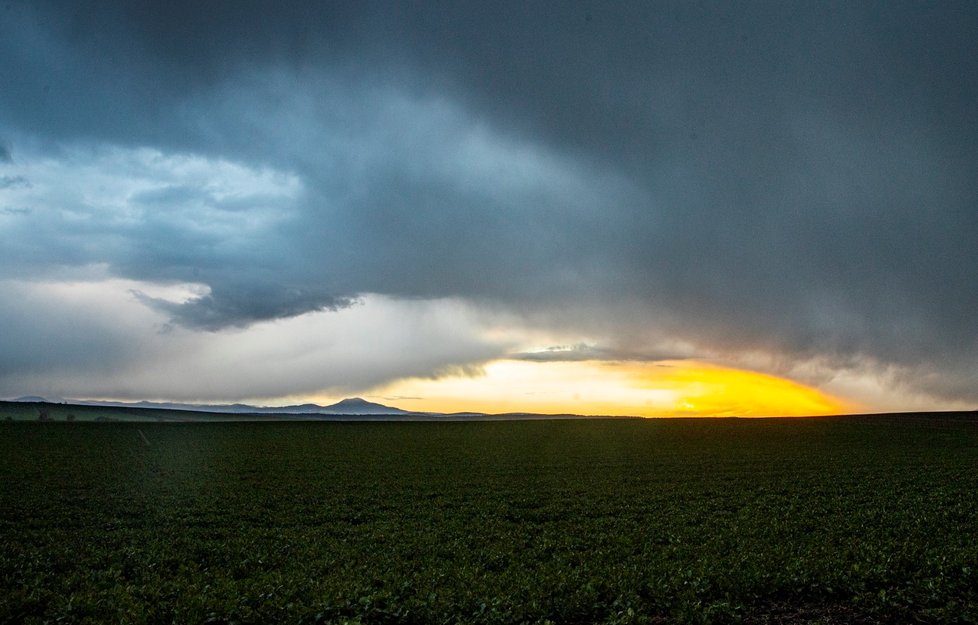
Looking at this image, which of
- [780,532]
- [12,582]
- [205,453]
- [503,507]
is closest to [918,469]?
[780,532]

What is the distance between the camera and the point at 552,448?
71.6m

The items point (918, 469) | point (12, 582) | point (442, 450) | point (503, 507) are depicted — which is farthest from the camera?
→ point (442, 450)

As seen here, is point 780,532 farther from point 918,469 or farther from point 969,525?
point 918,469

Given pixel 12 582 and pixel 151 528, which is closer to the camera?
pixel 12 582

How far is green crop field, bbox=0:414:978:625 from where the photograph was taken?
15.4 metres

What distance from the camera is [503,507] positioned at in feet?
103

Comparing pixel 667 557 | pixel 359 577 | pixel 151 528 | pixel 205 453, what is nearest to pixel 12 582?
pixel 151 528

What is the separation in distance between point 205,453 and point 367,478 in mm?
31434

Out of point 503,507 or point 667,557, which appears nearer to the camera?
point 667,557

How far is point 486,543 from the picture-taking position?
2302 cm

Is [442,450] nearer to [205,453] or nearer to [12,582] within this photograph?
[205,453]

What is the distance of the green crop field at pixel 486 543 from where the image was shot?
1538 centimetres

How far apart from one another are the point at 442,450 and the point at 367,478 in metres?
26.9

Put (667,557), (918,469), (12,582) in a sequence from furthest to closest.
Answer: (918,469), (667,557), (12,582)
